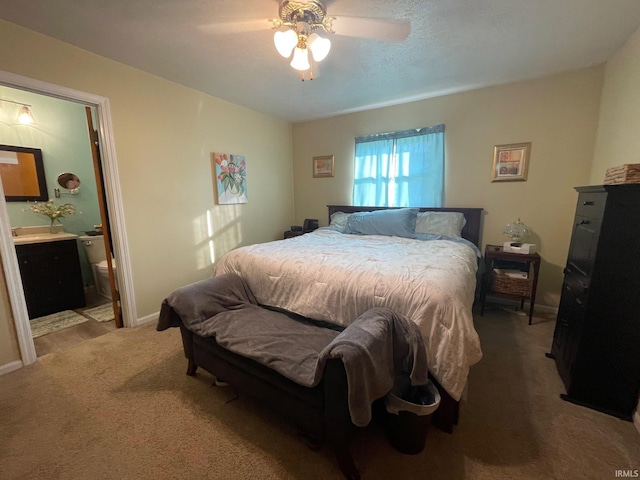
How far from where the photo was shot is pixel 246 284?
6.81 feet

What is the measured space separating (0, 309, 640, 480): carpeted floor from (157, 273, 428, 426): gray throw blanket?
409 millimetres

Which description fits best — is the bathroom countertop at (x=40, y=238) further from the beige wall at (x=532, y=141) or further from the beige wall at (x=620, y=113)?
the beige wall at (x=620, y=113)

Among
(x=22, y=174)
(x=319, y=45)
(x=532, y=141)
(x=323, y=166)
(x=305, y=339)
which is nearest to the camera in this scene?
(x=305, y=339)

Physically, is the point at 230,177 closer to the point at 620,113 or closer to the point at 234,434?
the point at 234,434

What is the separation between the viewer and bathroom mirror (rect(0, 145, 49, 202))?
285 cm

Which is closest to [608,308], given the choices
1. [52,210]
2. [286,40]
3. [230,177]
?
[286,40]

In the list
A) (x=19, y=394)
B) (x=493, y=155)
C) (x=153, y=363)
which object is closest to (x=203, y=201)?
(x=153, y=363)

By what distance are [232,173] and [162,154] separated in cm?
85

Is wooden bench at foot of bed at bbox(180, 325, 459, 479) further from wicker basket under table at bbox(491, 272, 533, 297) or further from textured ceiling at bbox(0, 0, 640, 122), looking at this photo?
textured ceiling at bbox(0, 0, 640, 122)

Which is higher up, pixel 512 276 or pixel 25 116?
pixel 25 116

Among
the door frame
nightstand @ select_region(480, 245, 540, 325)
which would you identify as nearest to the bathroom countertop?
the door frame

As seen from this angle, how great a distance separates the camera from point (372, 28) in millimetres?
1805

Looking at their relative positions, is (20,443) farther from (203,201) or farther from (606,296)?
(606,296)

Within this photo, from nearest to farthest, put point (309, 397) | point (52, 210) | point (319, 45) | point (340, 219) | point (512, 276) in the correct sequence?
1. point (309, 397)
2. point (319, 45)
3. point (512, 276)
4. point (52, 210)
5. point (340, 219)
